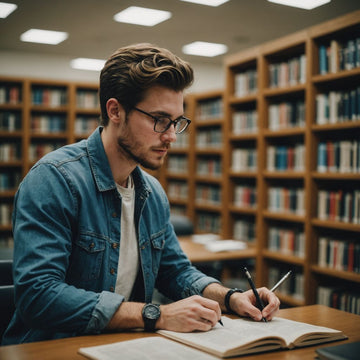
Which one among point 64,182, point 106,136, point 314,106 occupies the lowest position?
point 64,182

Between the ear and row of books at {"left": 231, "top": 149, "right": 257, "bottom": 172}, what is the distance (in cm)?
295

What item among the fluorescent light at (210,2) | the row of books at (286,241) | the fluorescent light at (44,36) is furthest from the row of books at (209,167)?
the fluorescent light at (44,36)

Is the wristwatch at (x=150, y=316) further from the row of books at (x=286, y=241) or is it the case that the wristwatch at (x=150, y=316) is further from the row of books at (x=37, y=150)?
the row of books at (x=37, y=150)

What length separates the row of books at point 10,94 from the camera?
589 centimetres

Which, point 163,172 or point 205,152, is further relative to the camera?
point 163,172

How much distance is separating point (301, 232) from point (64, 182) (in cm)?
295

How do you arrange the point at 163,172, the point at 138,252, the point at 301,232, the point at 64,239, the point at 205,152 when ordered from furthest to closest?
the point at 163,172
the point at 205,152
the point at 301,232
the point at 138,252
the point at 64,239

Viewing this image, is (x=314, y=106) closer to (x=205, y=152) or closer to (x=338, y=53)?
(x=338, y=53)

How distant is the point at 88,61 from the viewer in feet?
26.2

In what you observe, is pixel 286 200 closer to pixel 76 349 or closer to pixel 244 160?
pixel 244 160

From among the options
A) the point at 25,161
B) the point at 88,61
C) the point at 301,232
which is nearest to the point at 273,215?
the point at 301,232

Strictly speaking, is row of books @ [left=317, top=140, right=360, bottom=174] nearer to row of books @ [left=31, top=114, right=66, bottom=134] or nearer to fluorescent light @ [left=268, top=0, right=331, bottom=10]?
fluorescent light @ [left=268, top=0, right=331, bottom=10]

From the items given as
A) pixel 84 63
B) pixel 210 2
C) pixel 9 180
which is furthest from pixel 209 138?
pixel 84 63

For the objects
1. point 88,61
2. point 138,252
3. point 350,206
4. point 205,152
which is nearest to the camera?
point 138,252
